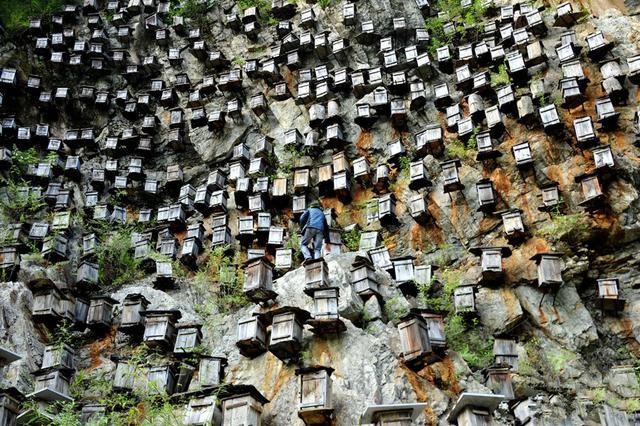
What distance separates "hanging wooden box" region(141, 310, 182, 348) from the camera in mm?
15227

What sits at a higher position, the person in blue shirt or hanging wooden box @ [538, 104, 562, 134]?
hanging wooden box @ [538, 104, 562, 134]

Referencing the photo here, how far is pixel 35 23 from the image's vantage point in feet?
90.6

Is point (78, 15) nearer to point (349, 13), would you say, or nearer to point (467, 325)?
point (349, 13)

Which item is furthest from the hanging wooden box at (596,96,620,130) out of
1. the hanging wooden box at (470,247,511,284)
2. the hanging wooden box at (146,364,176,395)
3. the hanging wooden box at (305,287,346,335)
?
the hanging wooden box at (146,364,176,395)

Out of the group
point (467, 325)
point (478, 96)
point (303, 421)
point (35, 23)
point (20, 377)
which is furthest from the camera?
point (35, 23)

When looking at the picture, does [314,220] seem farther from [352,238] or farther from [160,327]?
[160,327]

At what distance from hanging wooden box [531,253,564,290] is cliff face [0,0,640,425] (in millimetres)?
165

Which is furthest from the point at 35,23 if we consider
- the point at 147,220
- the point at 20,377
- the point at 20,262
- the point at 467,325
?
the point at 467,325

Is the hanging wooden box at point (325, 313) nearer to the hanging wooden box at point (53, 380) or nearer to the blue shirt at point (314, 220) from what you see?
the blue shirt at point (314, 220)

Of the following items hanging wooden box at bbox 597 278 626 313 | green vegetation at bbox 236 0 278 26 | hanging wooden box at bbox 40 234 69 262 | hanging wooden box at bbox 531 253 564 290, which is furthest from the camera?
green vegetation at bbox 236 0 278 26

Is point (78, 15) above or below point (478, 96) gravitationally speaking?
above

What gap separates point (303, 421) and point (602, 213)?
10543mm

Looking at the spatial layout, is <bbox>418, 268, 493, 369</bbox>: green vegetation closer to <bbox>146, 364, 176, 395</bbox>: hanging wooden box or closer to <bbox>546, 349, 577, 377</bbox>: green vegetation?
<bbox>546, 349, 577, 377</bbox>: green vegetation

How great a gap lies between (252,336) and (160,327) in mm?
3367
